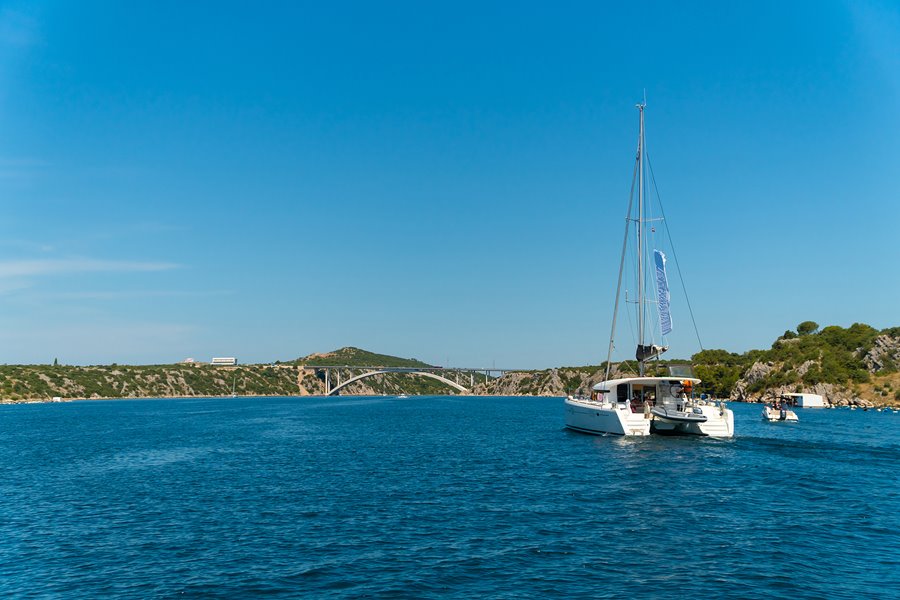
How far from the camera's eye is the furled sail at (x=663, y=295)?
69750mm

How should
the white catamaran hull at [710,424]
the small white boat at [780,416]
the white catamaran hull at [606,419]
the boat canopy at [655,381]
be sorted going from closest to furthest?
the white catamaran hull at [710,424] < the white catamaran hull at [606,419] < the boat canopy at [655,381] < the small white boat at [780,416]

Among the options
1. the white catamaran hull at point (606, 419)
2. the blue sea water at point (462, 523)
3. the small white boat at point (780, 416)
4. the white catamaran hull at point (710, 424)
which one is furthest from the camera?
the small white boat at point (780, 416)

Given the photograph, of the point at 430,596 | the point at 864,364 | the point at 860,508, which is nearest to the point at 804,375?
the point at 864,364

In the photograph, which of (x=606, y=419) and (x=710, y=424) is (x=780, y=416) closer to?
(x=710, y=424)

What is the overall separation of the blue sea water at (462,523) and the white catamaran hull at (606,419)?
2780mm

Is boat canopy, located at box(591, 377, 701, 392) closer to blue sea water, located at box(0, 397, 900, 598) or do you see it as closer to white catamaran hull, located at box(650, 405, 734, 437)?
white catamaran hull, located at box(650, 405, 734, 437)

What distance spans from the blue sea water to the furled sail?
15.5 m

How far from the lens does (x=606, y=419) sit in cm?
6347

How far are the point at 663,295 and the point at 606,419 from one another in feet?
54.9

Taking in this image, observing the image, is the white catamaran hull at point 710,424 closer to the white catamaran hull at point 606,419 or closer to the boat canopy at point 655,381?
the white catamaran hull at point 606,419

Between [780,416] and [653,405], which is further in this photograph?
[780,416]

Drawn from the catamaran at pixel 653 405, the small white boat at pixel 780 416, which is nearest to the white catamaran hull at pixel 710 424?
the catamaran at pixel 653 405

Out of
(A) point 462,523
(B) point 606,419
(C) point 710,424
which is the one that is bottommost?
(A) point 462,523

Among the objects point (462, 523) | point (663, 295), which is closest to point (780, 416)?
point (663, 295)
